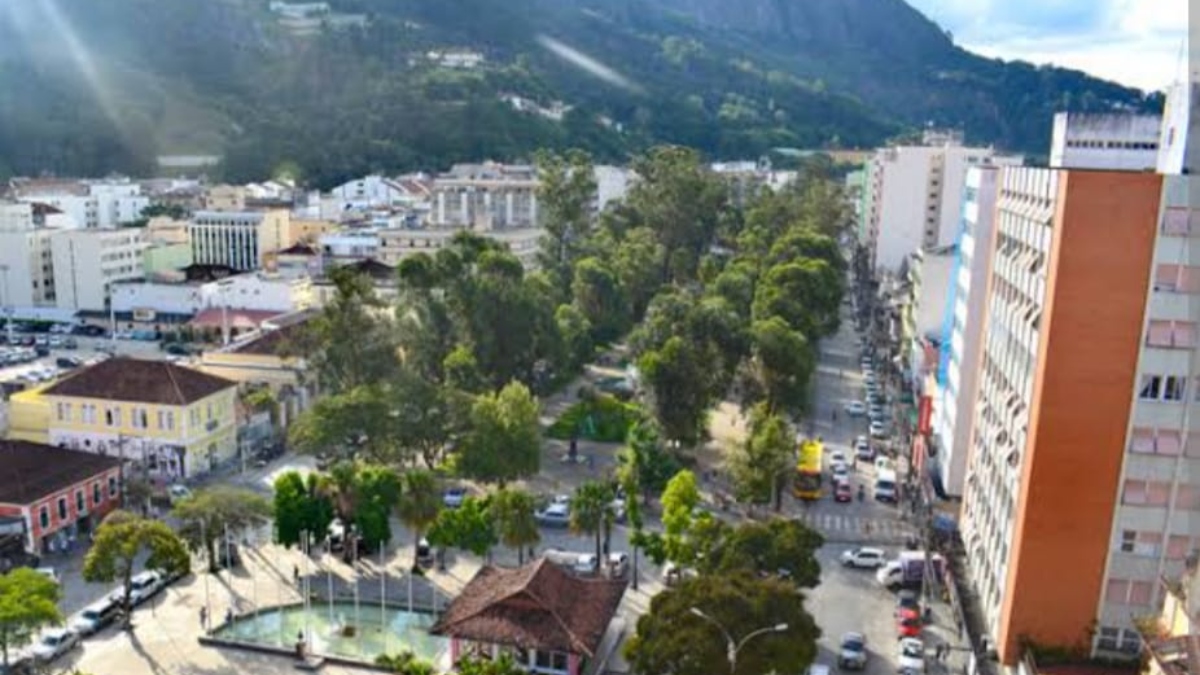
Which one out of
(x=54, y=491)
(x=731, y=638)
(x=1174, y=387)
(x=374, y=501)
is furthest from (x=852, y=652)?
(x=54, y=491)

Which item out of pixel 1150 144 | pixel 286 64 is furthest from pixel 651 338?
pixel 286 64

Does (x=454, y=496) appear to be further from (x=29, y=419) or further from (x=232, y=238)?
(x=232, y=238)

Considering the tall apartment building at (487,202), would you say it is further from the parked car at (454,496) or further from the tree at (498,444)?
the tree at (498,444)

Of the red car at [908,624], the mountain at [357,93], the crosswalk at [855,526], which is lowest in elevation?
the crosswalk at [855,526]

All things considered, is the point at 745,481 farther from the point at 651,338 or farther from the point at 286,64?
the point at 286,64

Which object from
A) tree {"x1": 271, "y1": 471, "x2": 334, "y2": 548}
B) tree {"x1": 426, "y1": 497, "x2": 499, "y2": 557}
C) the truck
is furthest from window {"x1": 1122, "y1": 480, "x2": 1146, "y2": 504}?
tree {"x1": 271, "y1": 471, "x2": 334, "y2": 548}

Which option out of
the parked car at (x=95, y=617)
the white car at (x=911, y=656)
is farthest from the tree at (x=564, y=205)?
the white car at (x=911, y=656)
